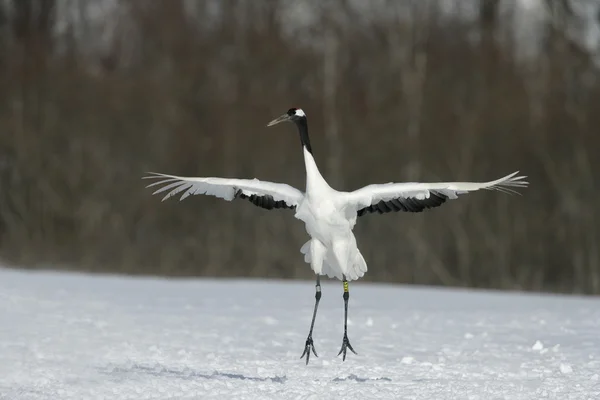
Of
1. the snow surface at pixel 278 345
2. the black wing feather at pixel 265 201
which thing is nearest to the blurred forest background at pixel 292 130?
the snow surface at pixel 278 345

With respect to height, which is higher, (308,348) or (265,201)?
(265,201)

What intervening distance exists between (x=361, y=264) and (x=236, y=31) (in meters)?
15.9

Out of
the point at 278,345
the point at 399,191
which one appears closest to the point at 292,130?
the point at 278,345

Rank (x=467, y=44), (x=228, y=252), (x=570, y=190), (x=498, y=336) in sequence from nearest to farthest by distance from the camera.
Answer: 1. (x=498, y=336)
2. (x=570, y=190)
3. (x=228, y=252)
4. (x=467, y=44)

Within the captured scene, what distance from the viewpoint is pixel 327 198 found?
7922 mm

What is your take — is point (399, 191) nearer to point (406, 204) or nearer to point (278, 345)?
point (406, 204)

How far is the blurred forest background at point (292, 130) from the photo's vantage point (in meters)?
19.4

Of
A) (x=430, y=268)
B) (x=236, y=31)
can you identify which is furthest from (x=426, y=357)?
(x=236, y=31)

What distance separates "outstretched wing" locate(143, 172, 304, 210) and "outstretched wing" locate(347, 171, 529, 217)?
44 centimetres

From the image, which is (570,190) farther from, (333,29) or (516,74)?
(333,29)

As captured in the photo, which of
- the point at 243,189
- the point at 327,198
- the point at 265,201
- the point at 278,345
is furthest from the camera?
the point at 278,345

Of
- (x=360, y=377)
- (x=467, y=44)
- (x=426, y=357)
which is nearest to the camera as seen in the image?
(x=360, y=377)

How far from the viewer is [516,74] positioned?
2164cm

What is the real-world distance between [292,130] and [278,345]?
11.3 metres
